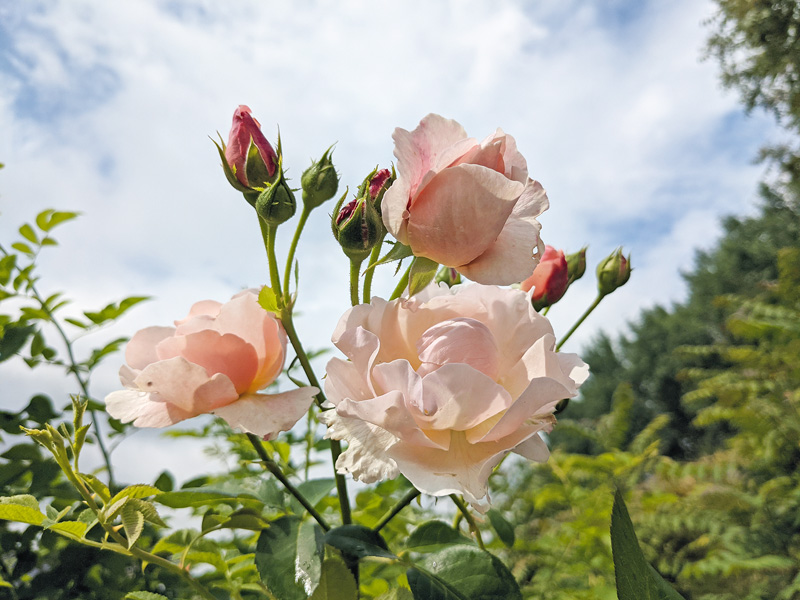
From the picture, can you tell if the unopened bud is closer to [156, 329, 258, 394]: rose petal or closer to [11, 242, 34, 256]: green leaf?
[156, 329, 258, 394]: rose petal

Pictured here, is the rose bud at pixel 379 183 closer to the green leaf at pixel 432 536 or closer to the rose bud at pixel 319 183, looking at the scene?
the rose bud at pixel 319 183

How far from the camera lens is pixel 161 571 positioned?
45cm

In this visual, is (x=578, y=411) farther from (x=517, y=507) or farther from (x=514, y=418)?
(x=514, y=418)

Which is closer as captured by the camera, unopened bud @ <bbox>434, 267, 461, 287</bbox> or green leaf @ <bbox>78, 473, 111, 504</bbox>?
green leaf @ <bbox>78, 473, 111, 504</bbox>

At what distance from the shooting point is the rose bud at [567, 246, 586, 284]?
0.48m


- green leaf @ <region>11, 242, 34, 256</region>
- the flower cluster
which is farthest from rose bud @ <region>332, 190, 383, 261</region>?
green leaf @ <region>11, 242, 34, 256</region>

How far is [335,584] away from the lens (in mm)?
293

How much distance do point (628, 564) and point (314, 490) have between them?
227 mm

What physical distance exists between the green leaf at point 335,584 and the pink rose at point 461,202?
0.17m

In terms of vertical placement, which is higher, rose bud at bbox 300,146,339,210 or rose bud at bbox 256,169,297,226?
rose bud at bbox 300,146,339,210

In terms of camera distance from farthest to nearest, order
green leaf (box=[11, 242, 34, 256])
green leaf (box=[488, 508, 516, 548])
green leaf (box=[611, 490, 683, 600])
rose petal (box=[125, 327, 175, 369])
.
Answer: green leaf (box=[11, 242, 34, 256]), green leaf (box=[488, 508, 516, 548]), rose petal (box=[125, 327, 175, 369]), green leaf (box=[611, 490, 683, 600])

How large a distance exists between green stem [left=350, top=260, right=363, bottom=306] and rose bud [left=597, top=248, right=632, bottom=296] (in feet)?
0.88

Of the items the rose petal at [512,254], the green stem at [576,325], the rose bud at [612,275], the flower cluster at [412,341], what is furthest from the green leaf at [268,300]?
the rose bud at [612,275]

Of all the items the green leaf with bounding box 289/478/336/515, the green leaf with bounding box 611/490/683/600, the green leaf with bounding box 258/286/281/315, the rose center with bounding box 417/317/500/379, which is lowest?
the green leaf with bounding box 611/490/683/600
